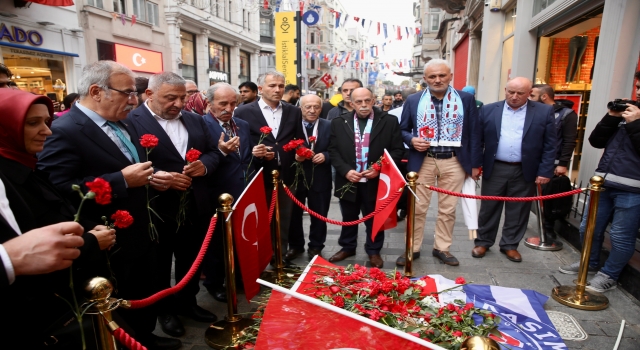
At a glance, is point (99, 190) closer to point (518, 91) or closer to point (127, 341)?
point (127, 341)

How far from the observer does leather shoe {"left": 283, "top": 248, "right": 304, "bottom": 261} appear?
469cm

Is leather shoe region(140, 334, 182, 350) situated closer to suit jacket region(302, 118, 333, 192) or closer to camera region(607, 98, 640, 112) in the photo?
suit jacket region(302, 118, 333, 192)

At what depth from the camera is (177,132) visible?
3.18 metres

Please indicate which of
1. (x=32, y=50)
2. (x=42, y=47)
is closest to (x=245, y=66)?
(x=42, y=47)

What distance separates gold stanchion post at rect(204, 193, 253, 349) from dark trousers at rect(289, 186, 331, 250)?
5.46 ft

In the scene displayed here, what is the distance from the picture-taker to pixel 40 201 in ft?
5.79

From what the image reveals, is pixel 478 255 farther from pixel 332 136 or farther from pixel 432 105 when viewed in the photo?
pixel 332 136

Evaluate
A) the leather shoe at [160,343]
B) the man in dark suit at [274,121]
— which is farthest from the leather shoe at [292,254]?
the leather shoe at [160,343]

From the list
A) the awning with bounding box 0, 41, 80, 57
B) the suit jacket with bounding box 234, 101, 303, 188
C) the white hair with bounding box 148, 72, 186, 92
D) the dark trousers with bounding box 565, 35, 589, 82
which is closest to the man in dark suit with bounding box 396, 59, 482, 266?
the suit jacket with bounding box 234, 101, 303, 188

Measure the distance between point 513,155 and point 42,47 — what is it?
15.2m

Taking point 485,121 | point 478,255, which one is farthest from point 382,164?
point 478,255

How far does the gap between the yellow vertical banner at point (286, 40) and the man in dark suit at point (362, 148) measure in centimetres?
707

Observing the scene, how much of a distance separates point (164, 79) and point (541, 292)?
4.00 meters

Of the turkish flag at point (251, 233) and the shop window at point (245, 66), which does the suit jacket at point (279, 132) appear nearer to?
the turkish flag at point (251, 233)
